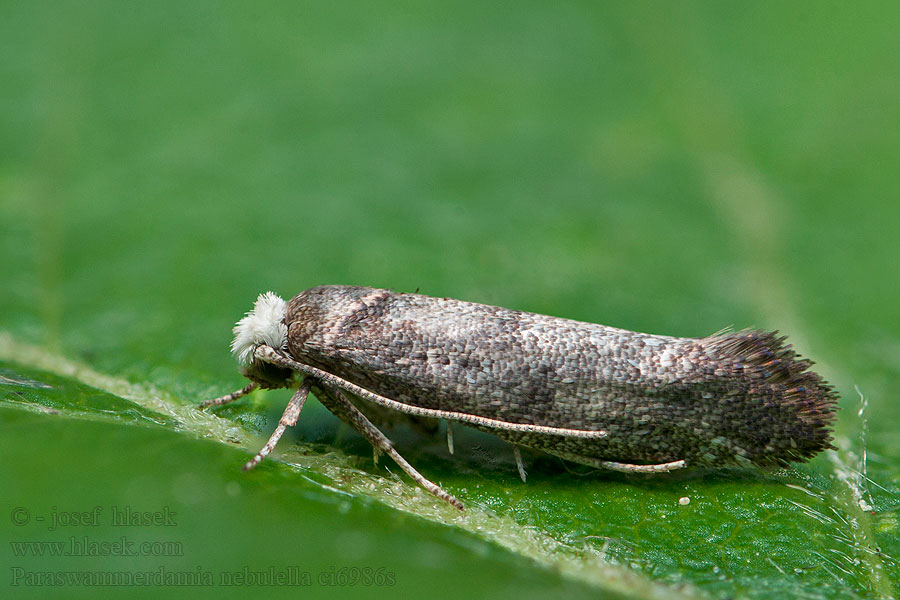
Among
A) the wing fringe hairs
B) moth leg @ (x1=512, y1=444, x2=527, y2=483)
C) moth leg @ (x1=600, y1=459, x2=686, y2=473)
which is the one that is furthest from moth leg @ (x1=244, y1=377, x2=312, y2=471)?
the wing fringe hairs

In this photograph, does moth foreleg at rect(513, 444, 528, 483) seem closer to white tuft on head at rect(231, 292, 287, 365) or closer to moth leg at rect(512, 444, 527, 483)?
moth leg at rect(512, 444, 527, 483)

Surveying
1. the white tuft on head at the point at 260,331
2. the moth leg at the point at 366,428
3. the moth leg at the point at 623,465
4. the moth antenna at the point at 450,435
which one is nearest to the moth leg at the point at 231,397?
the white tuft on head at the point at 260,331

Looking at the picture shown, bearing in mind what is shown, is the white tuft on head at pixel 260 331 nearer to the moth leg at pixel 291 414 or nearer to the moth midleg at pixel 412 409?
the moth midleg at pixel 412 409

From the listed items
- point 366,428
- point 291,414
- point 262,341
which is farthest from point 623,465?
point 262,341

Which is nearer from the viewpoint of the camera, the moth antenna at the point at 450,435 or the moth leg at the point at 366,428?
the moth leg at the point at 366,428

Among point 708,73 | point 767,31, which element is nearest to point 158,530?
point 708,73

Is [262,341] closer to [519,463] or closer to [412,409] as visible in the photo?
[412,409]

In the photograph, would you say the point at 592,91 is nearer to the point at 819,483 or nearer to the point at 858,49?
the point at 858,49
